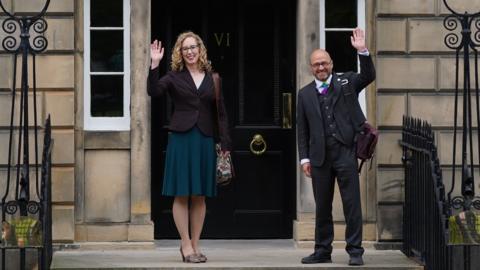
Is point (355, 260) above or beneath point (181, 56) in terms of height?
beneath

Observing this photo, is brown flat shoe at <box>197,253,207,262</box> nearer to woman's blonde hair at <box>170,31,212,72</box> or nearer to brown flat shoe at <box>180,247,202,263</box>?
brown flat shoe at <box>180,247,202,263</box>

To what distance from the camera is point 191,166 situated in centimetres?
1137

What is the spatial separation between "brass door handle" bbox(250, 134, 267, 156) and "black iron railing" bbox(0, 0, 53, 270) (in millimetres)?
2227

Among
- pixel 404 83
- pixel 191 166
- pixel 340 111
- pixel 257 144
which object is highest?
pixel 404 83

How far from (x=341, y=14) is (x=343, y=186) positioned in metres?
2.44

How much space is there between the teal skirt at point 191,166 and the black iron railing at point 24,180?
1084 mm

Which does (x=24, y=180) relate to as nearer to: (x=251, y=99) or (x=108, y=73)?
(x=108, y=73)

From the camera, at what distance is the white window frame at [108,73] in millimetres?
12828

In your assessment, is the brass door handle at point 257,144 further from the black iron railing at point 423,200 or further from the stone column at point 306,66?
the black iron railing at point 423,200

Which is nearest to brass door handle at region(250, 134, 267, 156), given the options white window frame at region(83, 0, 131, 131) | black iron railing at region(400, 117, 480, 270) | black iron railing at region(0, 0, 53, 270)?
white window frame at region(83, 0, 131, 131)

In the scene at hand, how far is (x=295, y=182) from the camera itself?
43.7 feet

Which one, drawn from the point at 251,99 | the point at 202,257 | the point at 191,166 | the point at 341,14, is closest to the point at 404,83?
the point at 341,14

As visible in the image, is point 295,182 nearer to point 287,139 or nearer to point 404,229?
point 287,139

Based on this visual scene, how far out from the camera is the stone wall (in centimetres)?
1276
